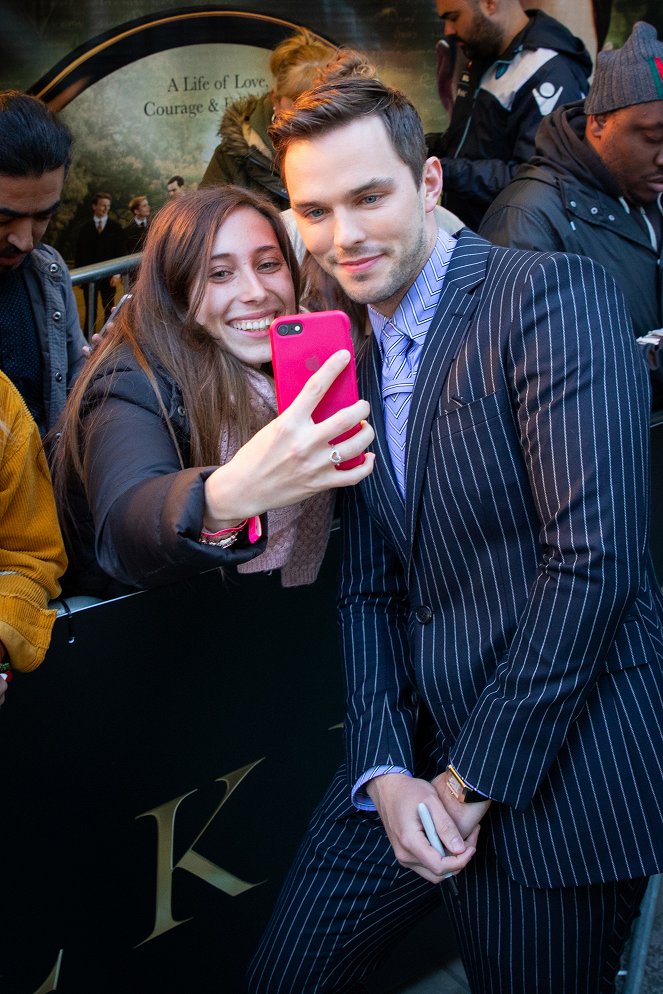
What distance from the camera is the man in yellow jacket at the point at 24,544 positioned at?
1.82 meters

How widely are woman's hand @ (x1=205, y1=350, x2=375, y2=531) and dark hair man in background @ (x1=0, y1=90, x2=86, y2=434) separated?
1523 millimetres

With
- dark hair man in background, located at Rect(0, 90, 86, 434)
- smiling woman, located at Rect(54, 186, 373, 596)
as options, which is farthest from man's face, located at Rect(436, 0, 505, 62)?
smiling woman, located at Rect(54, 186, 373, 596)

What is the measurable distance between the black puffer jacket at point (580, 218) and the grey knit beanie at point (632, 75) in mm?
139

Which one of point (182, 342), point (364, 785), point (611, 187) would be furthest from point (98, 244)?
point (364, 785)

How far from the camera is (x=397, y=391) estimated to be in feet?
6.17

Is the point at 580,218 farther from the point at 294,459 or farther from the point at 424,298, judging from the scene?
the point at 294,459

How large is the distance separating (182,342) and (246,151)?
2.61 m

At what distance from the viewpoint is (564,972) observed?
1768 millimetres

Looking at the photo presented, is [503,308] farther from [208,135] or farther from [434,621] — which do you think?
[208,135]

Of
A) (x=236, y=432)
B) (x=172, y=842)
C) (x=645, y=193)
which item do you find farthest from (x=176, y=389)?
(x=645, y=193)

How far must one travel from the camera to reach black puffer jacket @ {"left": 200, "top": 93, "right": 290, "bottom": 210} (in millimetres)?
4297

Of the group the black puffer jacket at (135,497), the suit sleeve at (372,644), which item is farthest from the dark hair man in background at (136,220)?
the suit sleeve at (372,644)

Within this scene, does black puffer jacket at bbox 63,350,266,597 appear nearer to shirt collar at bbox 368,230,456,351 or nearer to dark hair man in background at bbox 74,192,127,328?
shirt collar at bbox 368,230,456,351

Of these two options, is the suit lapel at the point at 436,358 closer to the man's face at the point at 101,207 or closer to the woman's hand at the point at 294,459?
the woman's hand at the point at 294,459
